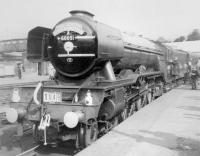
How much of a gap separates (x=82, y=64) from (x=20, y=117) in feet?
5.86

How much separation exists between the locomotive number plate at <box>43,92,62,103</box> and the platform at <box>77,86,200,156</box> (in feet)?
4.11

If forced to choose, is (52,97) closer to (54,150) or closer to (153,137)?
(54,150)

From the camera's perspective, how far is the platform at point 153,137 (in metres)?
5.50

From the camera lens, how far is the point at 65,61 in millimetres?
6879

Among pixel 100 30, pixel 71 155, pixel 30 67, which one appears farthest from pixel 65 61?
pixel 30 67

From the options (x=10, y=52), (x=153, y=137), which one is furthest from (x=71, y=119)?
(x=10, y=52)

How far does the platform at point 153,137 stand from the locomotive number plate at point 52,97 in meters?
1.25

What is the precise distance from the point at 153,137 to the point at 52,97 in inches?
92.4

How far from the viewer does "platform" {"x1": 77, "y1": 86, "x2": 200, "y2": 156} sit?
18.0 feet

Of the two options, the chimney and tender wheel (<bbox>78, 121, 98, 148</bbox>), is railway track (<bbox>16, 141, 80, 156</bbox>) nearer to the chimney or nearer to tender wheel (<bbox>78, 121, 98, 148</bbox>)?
tender wheel (<bbox>78, 121, 98, 148</bbox>)

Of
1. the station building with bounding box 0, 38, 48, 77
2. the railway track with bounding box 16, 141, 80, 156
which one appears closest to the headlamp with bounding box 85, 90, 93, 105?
the railway track with bounding box 16, 141, 80, 156

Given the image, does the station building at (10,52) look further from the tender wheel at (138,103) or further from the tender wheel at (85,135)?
the tender wheel at (85,135)

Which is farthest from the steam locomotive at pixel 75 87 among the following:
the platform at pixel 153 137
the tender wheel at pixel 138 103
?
the tender wheel at pixel 138 103

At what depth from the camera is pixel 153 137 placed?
643 centimetres
